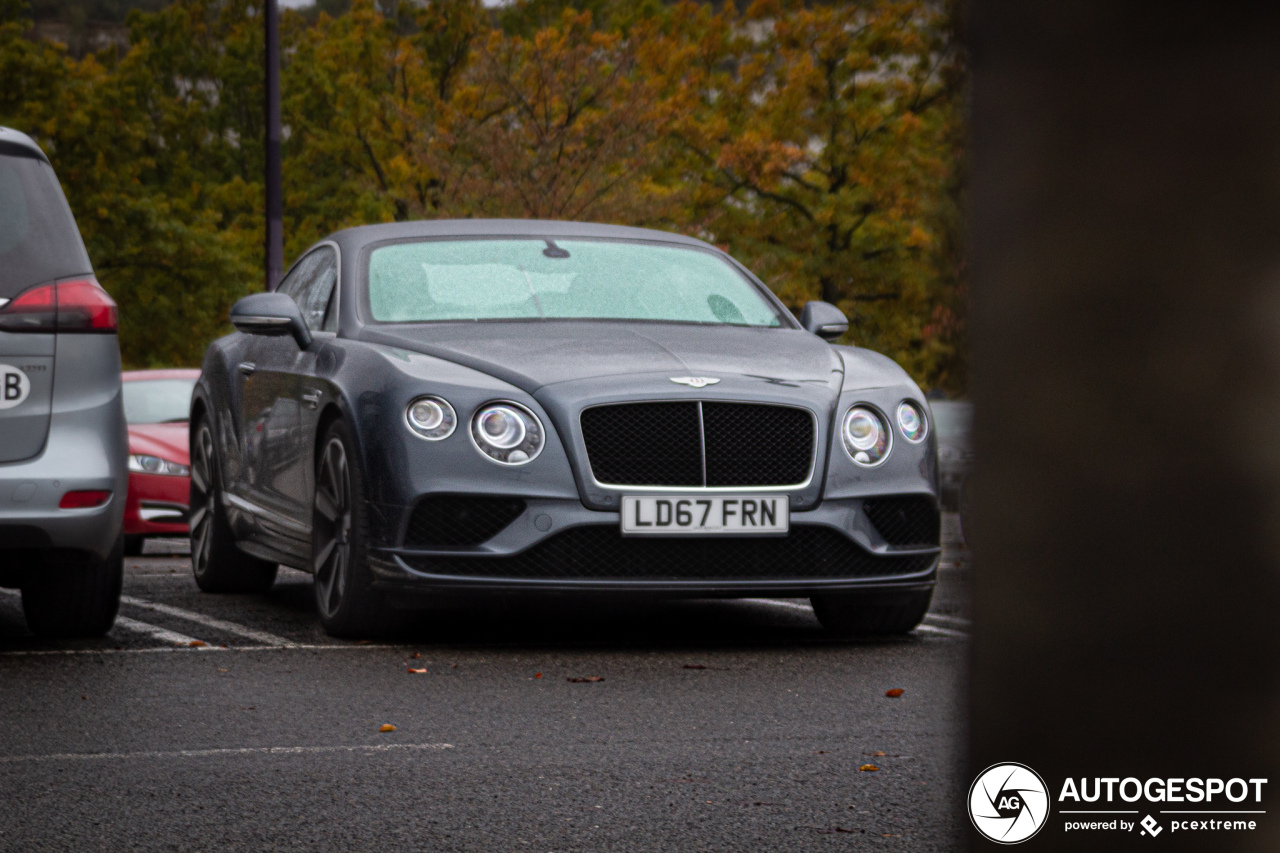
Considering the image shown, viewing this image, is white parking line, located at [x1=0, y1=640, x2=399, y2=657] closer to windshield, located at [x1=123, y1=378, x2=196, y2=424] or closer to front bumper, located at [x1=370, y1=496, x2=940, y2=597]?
front bumper, located at [x1=370, y1=496, x2=940, y2=597]

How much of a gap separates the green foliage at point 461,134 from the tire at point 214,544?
11683 mm

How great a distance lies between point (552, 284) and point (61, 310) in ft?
6.45

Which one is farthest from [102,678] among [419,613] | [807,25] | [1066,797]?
[807,25]

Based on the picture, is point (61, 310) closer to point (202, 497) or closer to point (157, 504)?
point (202, 497)

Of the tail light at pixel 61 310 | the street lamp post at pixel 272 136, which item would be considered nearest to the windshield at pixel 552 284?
the tail light at pixel 61 310

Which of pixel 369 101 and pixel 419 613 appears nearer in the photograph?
pixel 419 613

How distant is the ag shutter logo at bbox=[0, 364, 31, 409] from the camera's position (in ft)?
18.3

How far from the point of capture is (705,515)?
19.0 feet

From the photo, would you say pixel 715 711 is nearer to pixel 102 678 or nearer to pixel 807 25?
pixel 102 678

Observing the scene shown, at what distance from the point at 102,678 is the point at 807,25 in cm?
2325

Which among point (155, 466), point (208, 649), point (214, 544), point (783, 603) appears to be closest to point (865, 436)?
point (783, 603)

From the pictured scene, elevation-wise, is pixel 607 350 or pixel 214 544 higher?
pixel 607 350

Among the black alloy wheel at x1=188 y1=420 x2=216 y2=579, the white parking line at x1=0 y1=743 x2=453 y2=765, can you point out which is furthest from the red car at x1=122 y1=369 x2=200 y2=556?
the white parking line at x1=0 y1=743 x2=453 y2=765

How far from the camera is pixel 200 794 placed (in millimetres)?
3697
